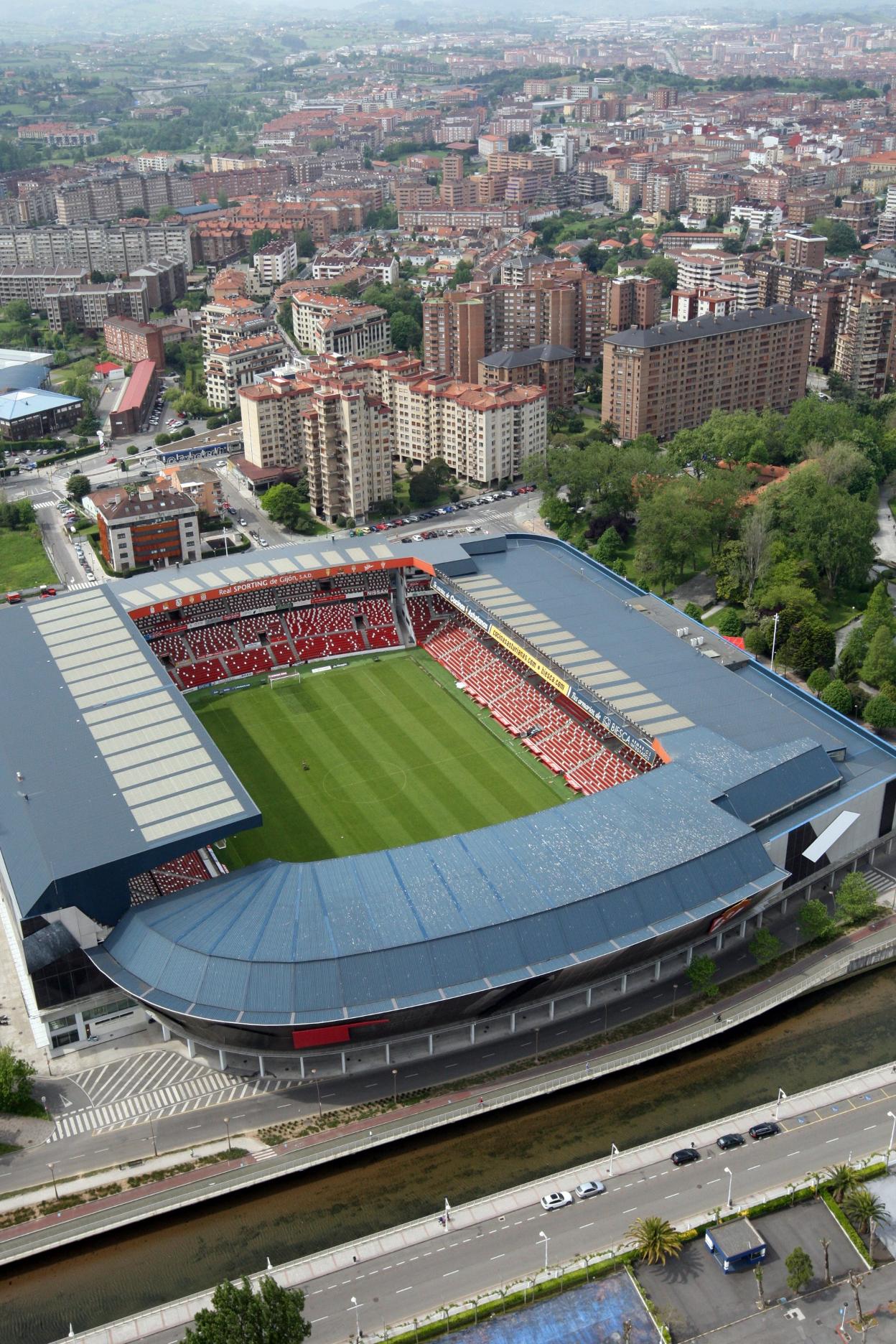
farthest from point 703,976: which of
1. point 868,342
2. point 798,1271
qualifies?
point 868,342

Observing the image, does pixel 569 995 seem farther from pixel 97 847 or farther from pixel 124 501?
pixel 124 501

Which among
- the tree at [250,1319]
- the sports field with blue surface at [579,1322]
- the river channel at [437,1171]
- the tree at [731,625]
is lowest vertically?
the river channel at [437,1171]

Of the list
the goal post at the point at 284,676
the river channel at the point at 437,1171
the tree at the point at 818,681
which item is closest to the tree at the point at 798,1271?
the river channel at the point at 437,1171

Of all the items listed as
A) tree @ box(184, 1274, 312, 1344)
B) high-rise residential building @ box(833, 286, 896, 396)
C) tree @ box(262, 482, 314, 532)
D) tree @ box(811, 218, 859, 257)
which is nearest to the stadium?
tree @ box(184, 1274, 312, 1344)

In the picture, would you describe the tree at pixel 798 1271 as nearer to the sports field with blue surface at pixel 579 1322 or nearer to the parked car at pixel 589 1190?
the sports field with blue surface at pixel 579 1322

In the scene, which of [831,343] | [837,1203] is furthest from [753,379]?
[837,1203]

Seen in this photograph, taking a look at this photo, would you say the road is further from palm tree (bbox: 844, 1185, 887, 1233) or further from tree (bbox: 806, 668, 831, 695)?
tree (bbox: 806, 668, 831, 695)
